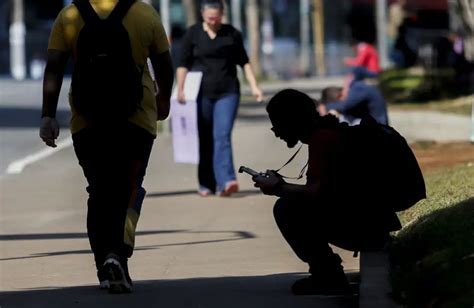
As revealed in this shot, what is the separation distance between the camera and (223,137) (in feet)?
43.2

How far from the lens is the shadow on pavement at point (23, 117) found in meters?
26.1

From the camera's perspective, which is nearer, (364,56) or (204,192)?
(204,192)

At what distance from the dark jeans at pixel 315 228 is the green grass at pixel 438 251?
324 mm

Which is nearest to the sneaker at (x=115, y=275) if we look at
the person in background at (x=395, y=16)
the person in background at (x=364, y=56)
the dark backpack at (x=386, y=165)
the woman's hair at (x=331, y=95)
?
the dark backpack at (x=386, y=165)

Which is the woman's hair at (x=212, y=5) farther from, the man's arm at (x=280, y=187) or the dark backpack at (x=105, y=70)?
the man's arm at (x=280, y=187)

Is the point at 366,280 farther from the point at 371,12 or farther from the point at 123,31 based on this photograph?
the point at 371,12

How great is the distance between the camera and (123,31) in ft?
25.8

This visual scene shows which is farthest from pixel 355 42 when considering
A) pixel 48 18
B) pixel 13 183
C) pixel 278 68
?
pixel 48 18

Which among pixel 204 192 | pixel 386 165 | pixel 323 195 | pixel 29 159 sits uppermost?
pixel 386 165

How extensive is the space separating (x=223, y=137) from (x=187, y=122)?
384mm

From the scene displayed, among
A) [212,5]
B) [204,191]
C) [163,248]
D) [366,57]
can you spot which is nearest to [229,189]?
[204,191]

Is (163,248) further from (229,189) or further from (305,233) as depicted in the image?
(229,189)

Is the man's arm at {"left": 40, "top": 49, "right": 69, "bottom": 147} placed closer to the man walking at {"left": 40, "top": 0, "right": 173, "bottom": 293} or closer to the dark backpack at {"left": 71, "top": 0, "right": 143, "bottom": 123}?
the man walking at {"left": 40, "top": 0, "right": 173, "bottom": 293}

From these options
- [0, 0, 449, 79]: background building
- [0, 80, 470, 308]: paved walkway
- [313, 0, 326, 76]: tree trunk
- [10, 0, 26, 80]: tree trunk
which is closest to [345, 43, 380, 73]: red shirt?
[0, 80, 470, 308]: paved walkway
